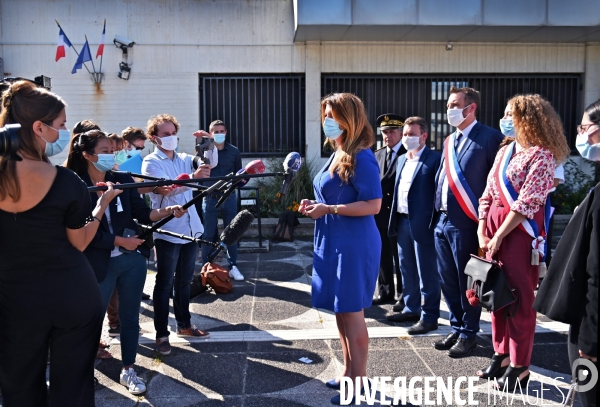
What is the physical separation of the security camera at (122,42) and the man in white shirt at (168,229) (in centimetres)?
690

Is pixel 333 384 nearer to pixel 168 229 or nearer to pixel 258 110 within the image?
pixel 168 229

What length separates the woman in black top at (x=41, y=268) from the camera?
256 centimetres

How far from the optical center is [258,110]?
11.5 m

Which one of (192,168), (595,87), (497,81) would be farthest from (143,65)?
(595,87)

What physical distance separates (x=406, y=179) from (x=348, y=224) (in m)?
1.96

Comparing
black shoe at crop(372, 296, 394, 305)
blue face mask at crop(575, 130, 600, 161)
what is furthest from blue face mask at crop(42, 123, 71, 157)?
black shoe at crop(372, 296, 394, 305)

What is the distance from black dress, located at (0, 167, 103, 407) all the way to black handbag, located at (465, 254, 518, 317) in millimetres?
2566

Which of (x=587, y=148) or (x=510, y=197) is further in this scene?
(x=510, y=197)

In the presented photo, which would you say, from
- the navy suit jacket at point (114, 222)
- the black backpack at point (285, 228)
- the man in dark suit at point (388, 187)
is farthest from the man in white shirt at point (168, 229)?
the black backpack at point (285, 228)

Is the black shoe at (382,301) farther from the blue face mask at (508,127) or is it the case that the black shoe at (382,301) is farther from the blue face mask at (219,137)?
the blue face mask at (219,137)

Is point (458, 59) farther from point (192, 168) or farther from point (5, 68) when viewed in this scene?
point (5, 68)

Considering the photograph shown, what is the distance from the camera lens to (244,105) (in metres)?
11.4

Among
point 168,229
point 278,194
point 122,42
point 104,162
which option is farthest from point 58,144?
point 122,42

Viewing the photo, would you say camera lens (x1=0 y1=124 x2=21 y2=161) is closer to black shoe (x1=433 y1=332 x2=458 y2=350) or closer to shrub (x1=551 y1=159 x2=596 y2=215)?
black shoe (x1=433 y1=332 x2=458 y2=350)
